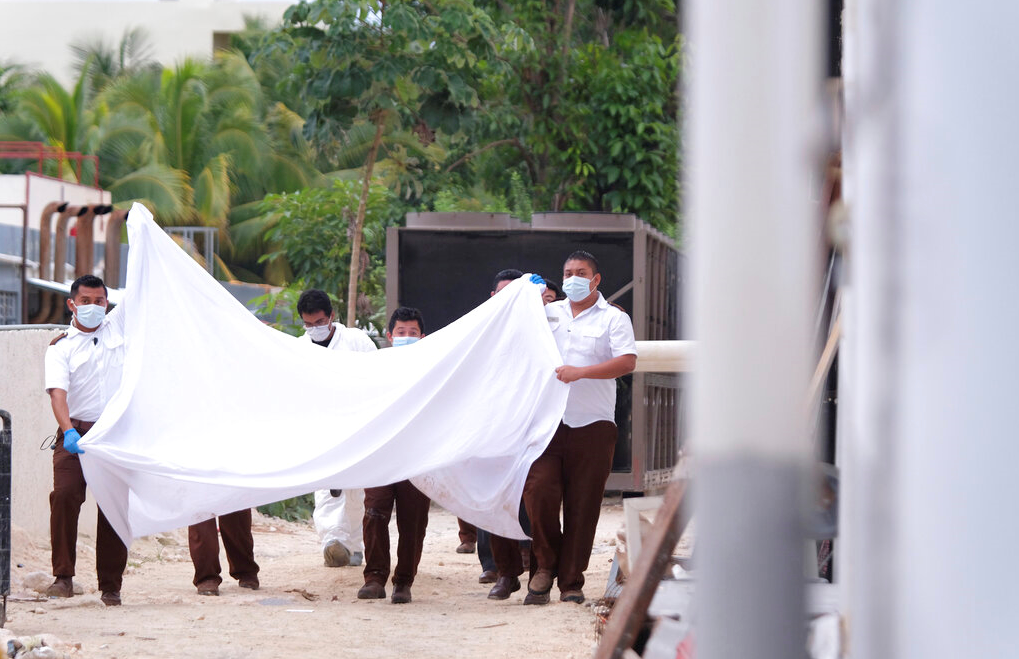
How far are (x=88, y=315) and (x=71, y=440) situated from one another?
82cm

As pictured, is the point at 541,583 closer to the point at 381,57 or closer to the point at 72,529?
the point at 72,529

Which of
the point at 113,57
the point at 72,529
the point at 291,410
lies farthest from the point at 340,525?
the point at 113,57

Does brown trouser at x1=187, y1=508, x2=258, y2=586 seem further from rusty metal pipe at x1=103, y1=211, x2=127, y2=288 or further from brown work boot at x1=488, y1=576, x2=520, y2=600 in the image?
rusty metal pipe at x1=103, y1=211, x2=127, y2=288

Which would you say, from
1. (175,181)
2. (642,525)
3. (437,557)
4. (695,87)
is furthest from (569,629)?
(175,181)

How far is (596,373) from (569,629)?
4.54ft

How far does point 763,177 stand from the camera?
150 cm

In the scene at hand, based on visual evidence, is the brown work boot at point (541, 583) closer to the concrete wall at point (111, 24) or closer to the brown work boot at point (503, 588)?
the brown work boot at point (503, 588)

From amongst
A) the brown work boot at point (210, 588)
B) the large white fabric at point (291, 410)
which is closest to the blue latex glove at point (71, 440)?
the large white fabric at point (291, 410)

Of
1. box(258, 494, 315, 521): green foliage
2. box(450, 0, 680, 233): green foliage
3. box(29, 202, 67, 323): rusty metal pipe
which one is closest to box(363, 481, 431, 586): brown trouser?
box(258, 494, 315, 521): green foliage

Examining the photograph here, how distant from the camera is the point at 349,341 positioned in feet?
26.2

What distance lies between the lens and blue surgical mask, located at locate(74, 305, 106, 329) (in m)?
7.46

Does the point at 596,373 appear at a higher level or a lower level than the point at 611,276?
lower

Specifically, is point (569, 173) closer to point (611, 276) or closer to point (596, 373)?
point (611, 276)

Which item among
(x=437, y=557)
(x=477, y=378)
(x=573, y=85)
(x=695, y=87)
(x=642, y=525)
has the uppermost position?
(x=573, y=85)
